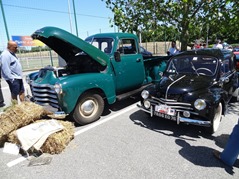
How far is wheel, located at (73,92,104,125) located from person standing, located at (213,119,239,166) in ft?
9.31

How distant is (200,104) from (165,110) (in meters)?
0.69

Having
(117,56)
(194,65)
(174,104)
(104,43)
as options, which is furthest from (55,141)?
(194,65)

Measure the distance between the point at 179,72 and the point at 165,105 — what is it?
1306 mm

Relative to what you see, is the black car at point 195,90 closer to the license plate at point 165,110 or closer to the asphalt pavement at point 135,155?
the license plate at point 165,110

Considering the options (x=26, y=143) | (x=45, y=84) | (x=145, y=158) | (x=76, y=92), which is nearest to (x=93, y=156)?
(x=145, y=158)

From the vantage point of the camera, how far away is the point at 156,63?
6.95 meters

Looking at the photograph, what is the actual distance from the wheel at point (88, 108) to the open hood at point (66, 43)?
35.1 inches

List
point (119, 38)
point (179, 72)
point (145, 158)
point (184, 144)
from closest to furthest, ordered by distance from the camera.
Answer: point (145, 158), point (184, 144), point (179, 72), point (119, 38)

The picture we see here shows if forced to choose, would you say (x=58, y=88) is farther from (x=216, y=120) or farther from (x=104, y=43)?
(x=216, y=120)

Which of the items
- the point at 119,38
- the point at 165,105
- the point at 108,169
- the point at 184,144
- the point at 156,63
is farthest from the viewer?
the point at 156,63

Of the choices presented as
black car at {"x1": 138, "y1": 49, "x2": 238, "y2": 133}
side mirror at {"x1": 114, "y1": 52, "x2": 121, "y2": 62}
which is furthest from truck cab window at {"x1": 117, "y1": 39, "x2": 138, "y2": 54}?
black car at {"x1": 138, "y1": 49, "x2": 238, "y2": 133}

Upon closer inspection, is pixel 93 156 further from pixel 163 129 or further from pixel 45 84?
pixel 45 84

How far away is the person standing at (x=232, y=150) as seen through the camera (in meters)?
2.73

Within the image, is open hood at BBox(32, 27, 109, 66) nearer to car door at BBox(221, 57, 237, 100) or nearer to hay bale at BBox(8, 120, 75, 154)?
hay bale at BBox(8, 120, 75, 154)
